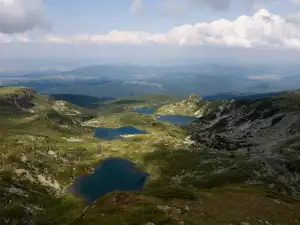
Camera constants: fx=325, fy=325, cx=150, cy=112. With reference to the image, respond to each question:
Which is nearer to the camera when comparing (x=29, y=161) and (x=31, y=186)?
(x=31, y=186)

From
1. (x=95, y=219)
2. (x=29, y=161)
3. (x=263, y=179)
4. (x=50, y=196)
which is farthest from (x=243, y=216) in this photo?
(x=29, y=161)

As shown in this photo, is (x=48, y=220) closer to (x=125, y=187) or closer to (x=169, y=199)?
(x=125, y=187)

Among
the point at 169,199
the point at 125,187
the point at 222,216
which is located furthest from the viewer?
the point at 125,187

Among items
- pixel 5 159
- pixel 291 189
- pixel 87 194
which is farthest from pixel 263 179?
pixel 5 159

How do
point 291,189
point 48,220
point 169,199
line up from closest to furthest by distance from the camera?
1. point 169,199
2. point 48,220
3. point 291,189

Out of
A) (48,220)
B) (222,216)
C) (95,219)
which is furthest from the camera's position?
(48,220)

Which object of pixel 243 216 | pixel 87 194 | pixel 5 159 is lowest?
pixel 87 194

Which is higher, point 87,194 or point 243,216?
point 243,216

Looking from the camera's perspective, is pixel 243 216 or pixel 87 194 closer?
pixel 243 216

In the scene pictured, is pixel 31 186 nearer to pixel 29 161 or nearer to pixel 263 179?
pixel 29 161
